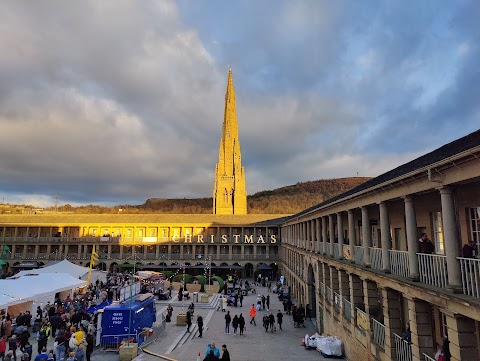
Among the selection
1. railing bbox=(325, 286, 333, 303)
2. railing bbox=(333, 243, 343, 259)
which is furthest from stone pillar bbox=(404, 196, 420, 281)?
railing bbox=(325, 286, 333, 303)

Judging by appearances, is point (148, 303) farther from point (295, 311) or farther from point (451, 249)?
point (451, 249)

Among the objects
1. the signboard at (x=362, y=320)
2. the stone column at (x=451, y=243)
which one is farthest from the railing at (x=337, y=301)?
the stone column at (x=451, y=243)

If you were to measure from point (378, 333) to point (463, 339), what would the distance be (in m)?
6.07

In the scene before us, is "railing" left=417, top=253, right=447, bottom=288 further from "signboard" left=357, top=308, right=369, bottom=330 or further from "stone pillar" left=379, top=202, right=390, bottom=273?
"signboard" left=357, top=308, right=369, bottom=330

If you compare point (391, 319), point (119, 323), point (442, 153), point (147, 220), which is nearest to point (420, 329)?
point (391, 319)

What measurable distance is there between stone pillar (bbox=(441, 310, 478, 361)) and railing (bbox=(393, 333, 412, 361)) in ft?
9.95

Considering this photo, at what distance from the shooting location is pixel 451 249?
8492 millimetres

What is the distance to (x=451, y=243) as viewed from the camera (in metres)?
8.53

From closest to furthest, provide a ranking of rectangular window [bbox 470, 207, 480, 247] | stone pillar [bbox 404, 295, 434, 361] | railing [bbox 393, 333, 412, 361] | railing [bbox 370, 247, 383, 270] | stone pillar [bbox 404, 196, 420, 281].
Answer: rectangular window [bbox 470, 207, 480, 247] < stone pillar [bbox 404, 295, 434, 361] < stone pillar [bbox 404, 196, 420, 281] < railing [bbox 393, 333, 412, 361] < railing [bbox 370, 247, 383, 270]

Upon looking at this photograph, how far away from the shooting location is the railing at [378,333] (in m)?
13.3

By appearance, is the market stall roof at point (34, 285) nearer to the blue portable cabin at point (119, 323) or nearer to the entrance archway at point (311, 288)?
the blue portable cabin at point (119, 323)

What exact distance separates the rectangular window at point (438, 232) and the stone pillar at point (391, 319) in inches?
89.4

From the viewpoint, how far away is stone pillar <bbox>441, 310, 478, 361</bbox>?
8.05 metres

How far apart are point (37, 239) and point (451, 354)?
245ft
